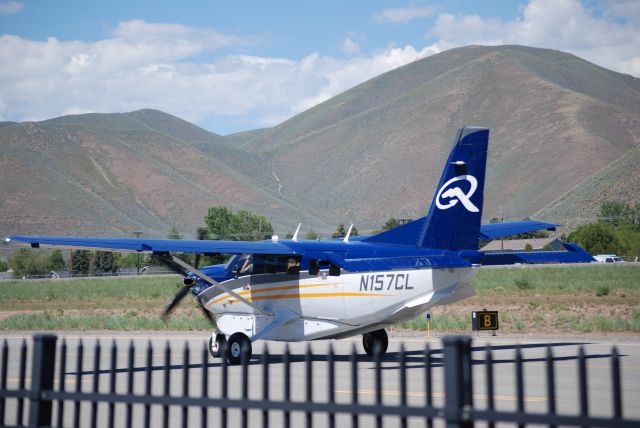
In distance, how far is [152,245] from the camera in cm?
2117

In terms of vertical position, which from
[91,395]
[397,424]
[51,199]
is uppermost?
[51,199]

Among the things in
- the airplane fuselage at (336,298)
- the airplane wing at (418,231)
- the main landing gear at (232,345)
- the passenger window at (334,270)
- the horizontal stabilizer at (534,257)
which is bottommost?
the main landing gear at (232,345)

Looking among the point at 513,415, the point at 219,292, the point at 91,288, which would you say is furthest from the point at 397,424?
the point at 91,288

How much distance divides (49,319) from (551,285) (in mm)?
30468

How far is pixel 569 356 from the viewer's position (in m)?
21.0

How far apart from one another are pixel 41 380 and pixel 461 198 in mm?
14085

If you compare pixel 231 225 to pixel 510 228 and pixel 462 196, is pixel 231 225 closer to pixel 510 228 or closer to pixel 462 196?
pixel 510 228

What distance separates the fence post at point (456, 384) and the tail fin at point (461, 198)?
1462cm

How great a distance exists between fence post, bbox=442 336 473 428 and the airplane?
1396 cm

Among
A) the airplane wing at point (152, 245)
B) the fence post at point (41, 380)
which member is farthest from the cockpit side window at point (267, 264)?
the fence post at point (41, 380)

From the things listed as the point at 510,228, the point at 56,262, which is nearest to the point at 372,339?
the point at 510,228

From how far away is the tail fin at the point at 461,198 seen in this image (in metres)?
20.7

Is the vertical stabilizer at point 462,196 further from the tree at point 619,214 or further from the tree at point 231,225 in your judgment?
the tree at point 619,214

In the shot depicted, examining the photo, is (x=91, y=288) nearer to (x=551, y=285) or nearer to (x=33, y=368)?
(x=551, y=285)
